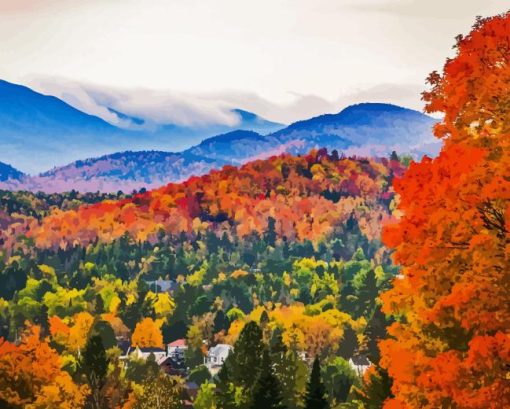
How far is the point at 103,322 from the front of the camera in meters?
124

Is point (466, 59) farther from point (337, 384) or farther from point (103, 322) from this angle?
point (103, 322)

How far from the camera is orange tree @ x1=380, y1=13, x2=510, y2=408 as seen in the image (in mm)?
15289

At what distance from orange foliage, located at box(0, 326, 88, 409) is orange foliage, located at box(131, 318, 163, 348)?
77.8m

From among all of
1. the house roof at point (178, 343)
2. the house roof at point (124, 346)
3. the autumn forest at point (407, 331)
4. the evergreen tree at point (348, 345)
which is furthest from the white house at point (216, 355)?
the house roof at point (124, 346)

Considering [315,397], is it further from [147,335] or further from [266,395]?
[147,335]

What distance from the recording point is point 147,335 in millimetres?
133875

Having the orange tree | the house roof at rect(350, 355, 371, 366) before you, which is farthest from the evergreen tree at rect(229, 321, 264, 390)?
the house roof at rect(350, 355, 371, 366)

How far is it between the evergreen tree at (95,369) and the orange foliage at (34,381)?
0.86 m

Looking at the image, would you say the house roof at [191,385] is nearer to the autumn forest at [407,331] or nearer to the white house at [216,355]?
the autumn forest at [407,331]

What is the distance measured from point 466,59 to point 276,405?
31.2m

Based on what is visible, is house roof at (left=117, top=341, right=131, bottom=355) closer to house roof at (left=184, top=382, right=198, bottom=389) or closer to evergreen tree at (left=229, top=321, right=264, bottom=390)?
house roof at (left=184, top=382, right=198, bottom=389)

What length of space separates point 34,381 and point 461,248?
38.6m

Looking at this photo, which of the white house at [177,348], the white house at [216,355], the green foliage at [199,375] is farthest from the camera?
the white house at [177,348]

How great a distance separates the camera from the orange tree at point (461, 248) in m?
15.3
